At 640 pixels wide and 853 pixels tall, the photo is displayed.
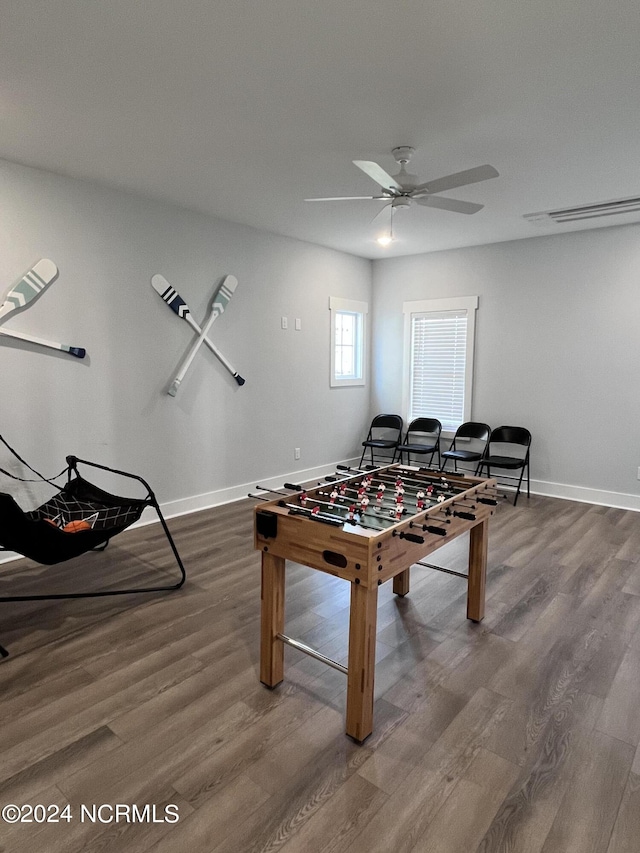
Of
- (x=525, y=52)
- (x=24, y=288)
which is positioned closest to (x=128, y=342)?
(x=24, y=288)

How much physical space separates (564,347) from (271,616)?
4.16 m

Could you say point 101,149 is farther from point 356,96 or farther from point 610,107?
point 610,107

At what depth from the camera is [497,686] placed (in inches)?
85.6

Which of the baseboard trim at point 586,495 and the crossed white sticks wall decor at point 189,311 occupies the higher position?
the crossed white sticks wall decor at point 189,311

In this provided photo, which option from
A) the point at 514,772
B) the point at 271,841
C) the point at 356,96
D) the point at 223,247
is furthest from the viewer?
the point at 223,247

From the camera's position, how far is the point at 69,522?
304 cm

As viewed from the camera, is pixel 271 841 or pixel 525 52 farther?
pixel 525 52

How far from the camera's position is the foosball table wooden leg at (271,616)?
6.97 ft

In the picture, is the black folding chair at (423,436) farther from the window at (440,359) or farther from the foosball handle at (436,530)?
the foosball handle at (436,530)

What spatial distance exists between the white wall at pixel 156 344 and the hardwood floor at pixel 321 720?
1.13 meters

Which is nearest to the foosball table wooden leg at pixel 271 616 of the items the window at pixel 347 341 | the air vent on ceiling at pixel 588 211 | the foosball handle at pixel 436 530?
the foosball handle at pixel 436 530

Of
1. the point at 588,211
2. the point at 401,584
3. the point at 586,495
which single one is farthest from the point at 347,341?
the point at 401,584

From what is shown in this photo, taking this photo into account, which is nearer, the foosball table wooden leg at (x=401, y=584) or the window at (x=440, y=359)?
the foosball table wooden leg at (x=401, y=584)

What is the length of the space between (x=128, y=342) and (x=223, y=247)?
128 centimetres
